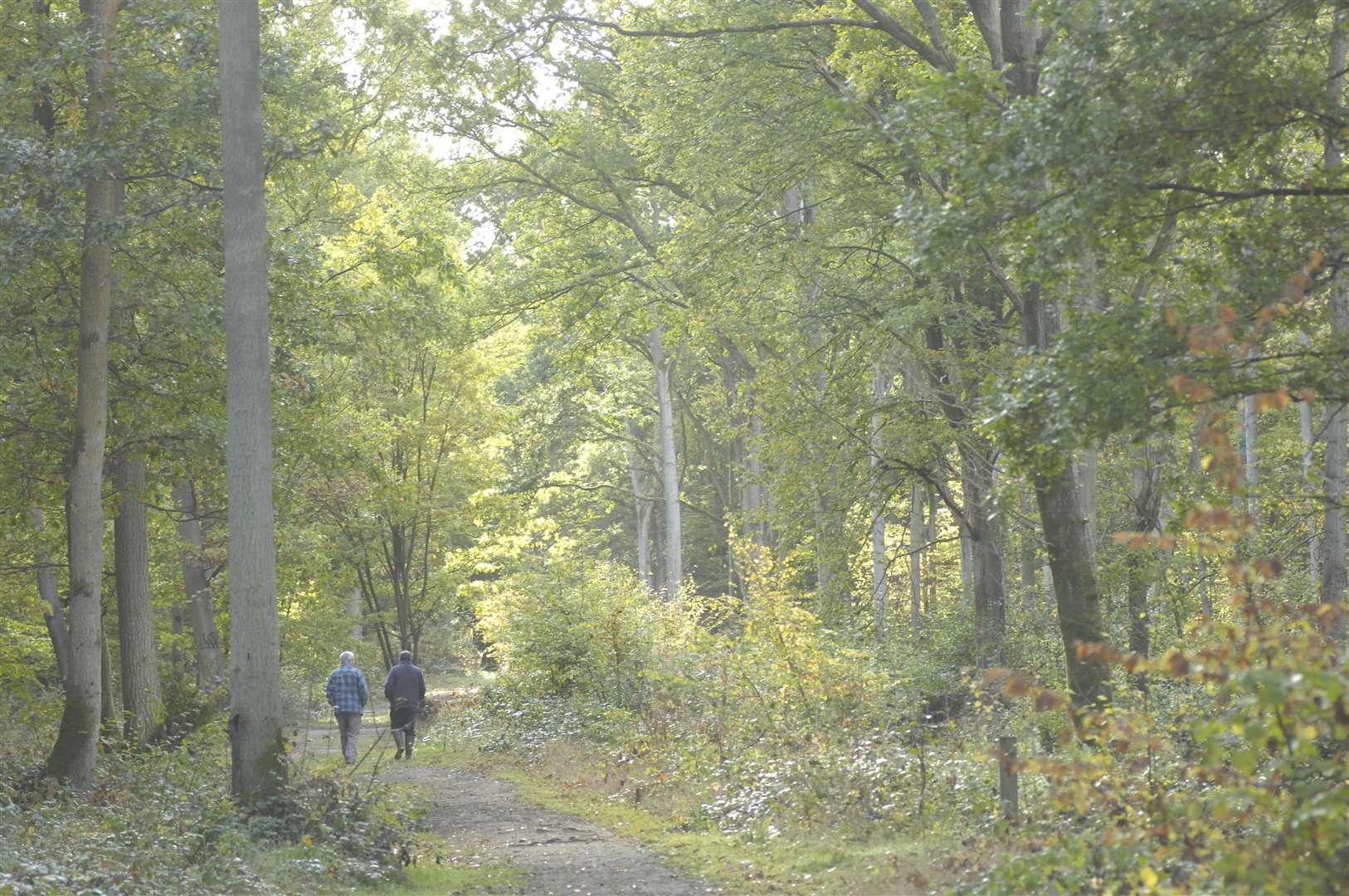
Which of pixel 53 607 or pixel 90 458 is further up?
pixel 90 458

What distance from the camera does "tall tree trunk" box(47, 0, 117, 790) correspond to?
42.3 feet

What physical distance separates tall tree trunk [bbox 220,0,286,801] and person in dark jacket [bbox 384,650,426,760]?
917cm

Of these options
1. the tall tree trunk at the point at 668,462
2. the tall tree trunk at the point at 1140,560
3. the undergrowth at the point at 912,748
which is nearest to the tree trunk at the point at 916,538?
the tall tree trunk at the point at 668,462

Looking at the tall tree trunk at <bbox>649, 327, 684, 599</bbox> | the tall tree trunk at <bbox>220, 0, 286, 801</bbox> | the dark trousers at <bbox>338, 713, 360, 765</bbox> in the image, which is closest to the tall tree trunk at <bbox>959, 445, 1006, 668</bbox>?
the dark trousers at <bbox>338, 713, 360, 765</bbox>

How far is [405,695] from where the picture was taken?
68.3 feet

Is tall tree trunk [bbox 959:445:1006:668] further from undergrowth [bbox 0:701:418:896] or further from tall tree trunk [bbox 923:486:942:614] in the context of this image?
tall tree trunk [bbox 923:486:942:614]

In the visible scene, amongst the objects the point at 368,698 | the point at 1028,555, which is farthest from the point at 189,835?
the point at 1028,555

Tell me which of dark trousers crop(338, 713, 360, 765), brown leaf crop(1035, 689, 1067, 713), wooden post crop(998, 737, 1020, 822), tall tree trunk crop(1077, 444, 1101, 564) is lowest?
dark trousers crop(338, 713, 360, 765)

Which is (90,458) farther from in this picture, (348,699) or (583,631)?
(583,631)

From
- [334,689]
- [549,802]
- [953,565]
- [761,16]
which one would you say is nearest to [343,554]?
[334,689]

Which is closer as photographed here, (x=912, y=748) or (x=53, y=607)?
(x=912, y=748)

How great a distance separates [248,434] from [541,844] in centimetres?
473

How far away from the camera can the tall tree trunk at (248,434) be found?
1105 centimetres

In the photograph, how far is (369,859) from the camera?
→ 10.4 metres
